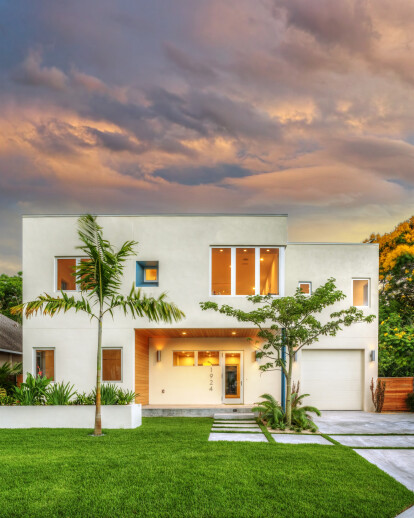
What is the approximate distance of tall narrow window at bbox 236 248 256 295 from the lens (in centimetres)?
1455

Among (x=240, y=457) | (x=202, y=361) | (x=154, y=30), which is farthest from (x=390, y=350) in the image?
(x=154, y=30)

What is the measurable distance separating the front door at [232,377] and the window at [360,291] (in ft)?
15.0

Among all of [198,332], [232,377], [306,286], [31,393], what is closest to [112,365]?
[31,393]

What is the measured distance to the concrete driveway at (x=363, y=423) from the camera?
11.6 m

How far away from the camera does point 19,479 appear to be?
6457 millimetres

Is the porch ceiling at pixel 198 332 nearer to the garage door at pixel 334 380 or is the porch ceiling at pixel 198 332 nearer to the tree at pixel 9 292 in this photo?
the garage door at pixel 334 380

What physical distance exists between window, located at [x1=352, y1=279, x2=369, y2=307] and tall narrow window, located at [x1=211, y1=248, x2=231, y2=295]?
4.84 m

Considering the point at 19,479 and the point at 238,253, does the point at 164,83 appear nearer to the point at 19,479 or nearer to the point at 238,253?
the point at 238,253

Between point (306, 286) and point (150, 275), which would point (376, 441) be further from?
point (150, 275)

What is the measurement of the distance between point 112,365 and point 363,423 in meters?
7.72

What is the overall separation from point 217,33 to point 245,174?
5701 mm

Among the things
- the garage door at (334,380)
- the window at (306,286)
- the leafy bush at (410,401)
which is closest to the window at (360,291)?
the window at (306,286)

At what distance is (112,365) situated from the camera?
14.4 m

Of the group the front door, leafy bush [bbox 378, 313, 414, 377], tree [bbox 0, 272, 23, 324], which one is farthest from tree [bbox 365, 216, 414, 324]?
tree [bbox 0, 272, 23, 324]
